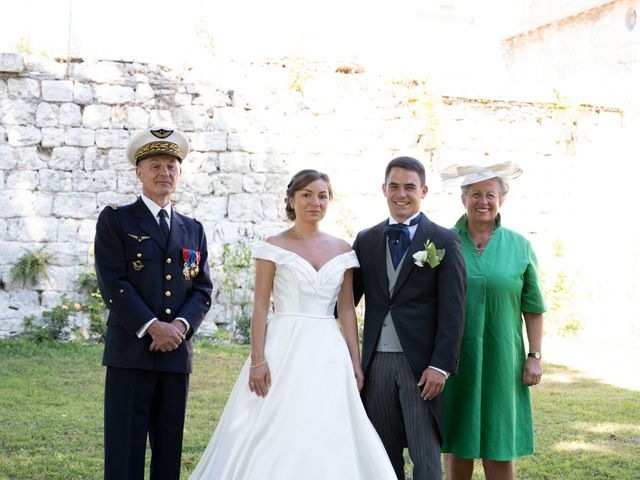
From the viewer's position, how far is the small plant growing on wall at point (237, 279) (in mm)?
9984

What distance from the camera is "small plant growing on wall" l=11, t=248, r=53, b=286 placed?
9422mm

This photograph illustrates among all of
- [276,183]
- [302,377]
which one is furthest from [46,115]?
[302,377]

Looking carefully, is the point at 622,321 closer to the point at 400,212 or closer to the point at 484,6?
the point at 400,212

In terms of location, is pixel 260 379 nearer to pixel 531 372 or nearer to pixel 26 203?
pixel 531 372

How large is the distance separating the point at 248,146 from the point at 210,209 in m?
0.93

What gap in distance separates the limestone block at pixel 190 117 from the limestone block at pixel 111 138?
66cm

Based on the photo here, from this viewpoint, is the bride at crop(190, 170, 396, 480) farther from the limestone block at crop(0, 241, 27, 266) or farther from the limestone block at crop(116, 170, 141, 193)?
the limestone block at crop(0, 241, 27, 266)

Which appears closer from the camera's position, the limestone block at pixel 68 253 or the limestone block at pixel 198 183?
the limestone block at pixel 68 253

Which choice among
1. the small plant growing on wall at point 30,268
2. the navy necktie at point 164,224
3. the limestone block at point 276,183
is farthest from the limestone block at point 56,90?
the navy necktie at point 164,224

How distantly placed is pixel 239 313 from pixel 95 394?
119 inches

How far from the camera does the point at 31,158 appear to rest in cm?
958

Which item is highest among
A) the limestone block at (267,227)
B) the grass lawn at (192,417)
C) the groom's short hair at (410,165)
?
the groom's short hair at (410,165)

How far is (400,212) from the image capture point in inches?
Answer: 158

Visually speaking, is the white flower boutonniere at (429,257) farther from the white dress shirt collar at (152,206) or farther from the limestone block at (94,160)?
the limestone block at (94,160)
